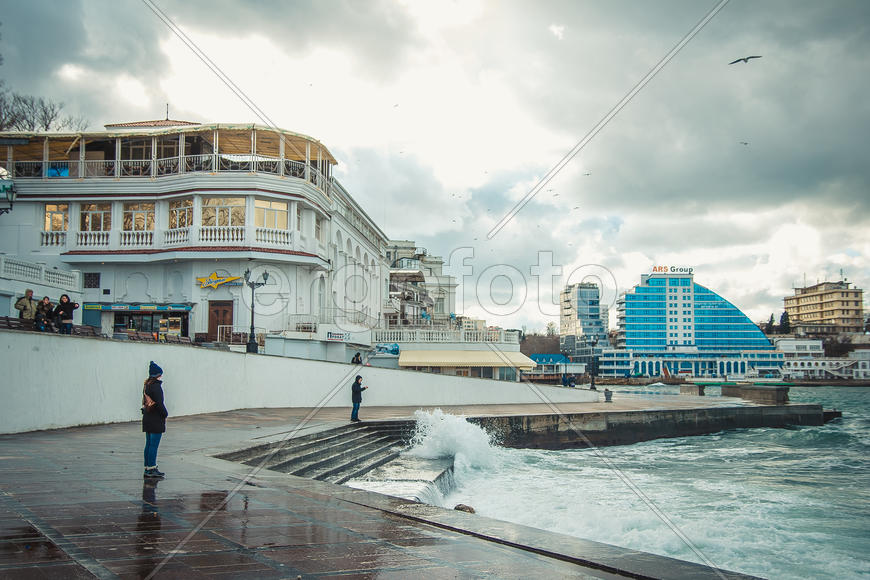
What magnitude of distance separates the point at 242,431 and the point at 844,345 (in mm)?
174465

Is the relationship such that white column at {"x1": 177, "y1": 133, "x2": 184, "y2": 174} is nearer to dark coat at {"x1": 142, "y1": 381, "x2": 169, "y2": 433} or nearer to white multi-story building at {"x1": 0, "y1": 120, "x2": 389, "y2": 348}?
white multi-story building at {"x1": 0, "y1": 120, "x2": 389, "y2": 348}

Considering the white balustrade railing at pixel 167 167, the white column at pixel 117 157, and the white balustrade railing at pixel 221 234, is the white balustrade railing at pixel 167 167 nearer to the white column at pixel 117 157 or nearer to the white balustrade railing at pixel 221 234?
Answer: the white column at pixel 117 157

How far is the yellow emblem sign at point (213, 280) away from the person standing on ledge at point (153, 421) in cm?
2254

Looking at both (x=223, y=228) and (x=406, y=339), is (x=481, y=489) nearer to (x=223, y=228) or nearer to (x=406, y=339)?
(x=223, y=228)

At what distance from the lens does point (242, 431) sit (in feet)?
51.1

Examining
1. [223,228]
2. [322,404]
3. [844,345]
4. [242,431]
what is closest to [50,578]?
[242,431]

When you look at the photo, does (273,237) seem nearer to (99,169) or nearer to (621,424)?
(99,169)

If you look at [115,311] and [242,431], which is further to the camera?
[115,311]

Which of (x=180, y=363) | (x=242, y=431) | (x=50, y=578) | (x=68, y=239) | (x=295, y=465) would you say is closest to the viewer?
(x=50, y=578)

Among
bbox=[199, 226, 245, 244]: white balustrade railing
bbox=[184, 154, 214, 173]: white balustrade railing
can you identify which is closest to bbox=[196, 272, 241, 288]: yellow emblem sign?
bbox=[199, 226, 245, 244]: white balustrade railing

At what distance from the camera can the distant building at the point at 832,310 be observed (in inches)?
6816

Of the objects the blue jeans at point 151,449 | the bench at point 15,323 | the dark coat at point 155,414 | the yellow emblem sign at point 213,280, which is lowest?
the blue jeans at point 151,449

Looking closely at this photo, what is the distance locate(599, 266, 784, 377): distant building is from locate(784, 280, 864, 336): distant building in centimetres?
3645

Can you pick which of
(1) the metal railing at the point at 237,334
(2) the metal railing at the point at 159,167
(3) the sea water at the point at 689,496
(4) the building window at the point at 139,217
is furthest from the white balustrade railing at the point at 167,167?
(3) the sea water at the point at 689,496
